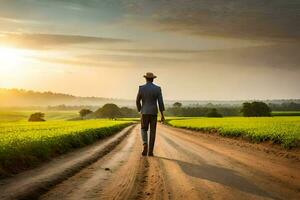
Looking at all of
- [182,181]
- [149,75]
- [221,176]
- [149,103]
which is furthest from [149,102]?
[182,181]

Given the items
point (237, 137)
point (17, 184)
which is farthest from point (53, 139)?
point (237, 137)

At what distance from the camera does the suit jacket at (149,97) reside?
18.2 meters

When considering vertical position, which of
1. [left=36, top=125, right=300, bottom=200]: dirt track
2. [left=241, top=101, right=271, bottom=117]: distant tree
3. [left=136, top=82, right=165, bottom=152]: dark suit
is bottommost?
[left=36, top=125, right=300, bottom=200]: dirt track

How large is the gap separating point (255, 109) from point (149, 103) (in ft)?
450

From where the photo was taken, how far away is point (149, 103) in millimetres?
18250

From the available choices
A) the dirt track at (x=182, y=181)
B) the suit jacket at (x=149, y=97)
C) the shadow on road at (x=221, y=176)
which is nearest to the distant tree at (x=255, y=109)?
the suit jacket at (x=149, y=97)

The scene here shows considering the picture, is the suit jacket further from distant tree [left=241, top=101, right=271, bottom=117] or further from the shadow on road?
distant tree [left=241, top=101, right=271, bottom=117]

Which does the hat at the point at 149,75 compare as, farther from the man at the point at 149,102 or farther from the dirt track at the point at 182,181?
the dirt track at the point at 182,181

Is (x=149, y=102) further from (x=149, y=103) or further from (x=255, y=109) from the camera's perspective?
(x=255, y=109)

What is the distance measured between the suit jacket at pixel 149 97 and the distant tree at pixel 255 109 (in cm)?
13298

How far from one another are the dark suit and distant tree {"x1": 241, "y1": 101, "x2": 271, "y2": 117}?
133 meters

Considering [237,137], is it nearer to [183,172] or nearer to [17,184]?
[183,172]

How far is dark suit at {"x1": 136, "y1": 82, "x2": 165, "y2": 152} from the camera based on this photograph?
59.5ft

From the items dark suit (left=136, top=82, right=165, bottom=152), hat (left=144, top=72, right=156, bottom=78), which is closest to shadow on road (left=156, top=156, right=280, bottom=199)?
dark suit (left=136, top=82, right=165, bottom=152)
